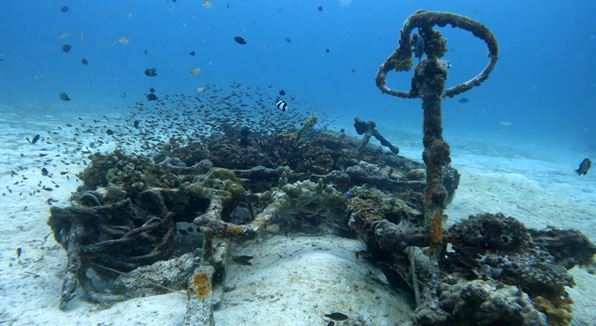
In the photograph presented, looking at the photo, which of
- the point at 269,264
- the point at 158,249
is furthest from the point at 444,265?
the point at 158,249

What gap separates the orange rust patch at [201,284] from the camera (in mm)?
3777

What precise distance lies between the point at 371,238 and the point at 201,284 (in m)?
2.49

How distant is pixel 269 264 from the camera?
512cm

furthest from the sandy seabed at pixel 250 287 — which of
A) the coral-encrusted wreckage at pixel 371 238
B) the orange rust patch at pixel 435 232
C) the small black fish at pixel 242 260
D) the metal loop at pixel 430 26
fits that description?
the metal loop at pixel 430 26

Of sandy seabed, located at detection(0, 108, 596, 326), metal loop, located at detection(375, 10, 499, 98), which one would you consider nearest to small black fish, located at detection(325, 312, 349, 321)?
sandy seabed, located at detection(0, 108, 596, 326)

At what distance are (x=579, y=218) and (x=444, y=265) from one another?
8.94m

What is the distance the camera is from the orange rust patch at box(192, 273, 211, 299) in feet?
12.4

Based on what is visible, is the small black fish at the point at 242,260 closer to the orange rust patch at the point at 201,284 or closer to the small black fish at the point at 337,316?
the orange rust patch at the point at 201,284

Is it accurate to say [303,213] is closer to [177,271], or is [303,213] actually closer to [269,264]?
[269,264]

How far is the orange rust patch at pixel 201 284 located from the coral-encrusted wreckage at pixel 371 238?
0.01 metres

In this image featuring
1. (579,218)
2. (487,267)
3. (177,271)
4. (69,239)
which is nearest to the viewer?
(487,267)

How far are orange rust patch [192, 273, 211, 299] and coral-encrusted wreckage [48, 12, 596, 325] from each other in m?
0.01

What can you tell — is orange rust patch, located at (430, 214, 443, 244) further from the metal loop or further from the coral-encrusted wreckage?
the metal loop

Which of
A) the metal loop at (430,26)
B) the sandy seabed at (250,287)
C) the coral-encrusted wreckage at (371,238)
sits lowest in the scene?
the sandy seabed at (250,287)
